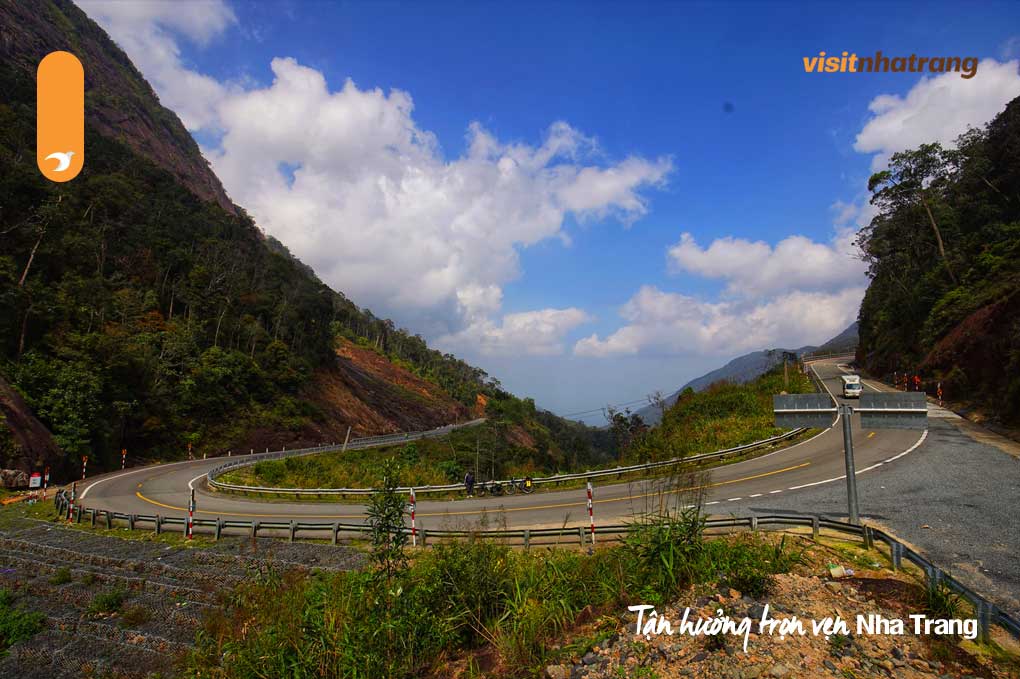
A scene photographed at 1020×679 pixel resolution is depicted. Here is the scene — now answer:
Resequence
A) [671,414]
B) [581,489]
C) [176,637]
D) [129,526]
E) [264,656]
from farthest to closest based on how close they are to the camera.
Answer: [671,414]
[581,489]
[129,526]
[176,637]
[264,656]

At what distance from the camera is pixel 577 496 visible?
1822 cm

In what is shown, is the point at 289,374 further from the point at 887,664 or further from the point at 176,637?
the point at 887,664

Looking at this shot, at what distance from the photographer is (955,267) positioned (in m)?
35.8

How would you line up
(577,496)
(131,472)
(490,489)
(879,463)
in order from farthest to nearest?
(131,472)
(490,489)
(879,463)
(577,496)

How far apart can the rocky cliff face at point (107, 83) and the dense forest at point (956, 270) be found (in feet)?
371

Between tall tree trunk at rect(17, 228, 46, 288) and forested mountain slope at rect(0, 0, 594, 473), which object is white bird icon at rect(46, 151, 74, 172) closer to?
forested mountain slope at rect(0, 0, 594, 473)

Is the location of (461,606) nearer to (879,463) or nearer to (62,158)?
(879,463)

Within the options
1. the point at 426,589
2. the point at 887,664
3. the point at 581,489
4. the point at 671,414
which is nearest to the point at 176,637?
the point at 426,589

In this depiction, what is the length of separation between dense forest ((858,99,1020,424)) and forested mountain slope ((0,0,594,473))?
49.2m

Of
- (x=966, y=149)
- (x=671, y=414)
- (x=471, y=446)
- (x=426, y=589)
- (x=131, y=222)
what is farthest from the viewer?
(x=131, y=222)

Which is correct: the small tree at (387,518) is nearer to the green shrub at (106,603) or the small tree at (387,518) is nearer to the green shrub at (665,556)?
the green shrub at (665,556)

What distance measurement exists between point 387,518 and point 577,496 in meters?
13.2

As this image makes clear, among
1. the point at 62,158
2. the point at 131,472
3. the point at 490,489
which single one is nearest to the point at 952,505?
the point at 490,489

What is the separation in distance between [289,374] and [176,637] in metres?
48.2
